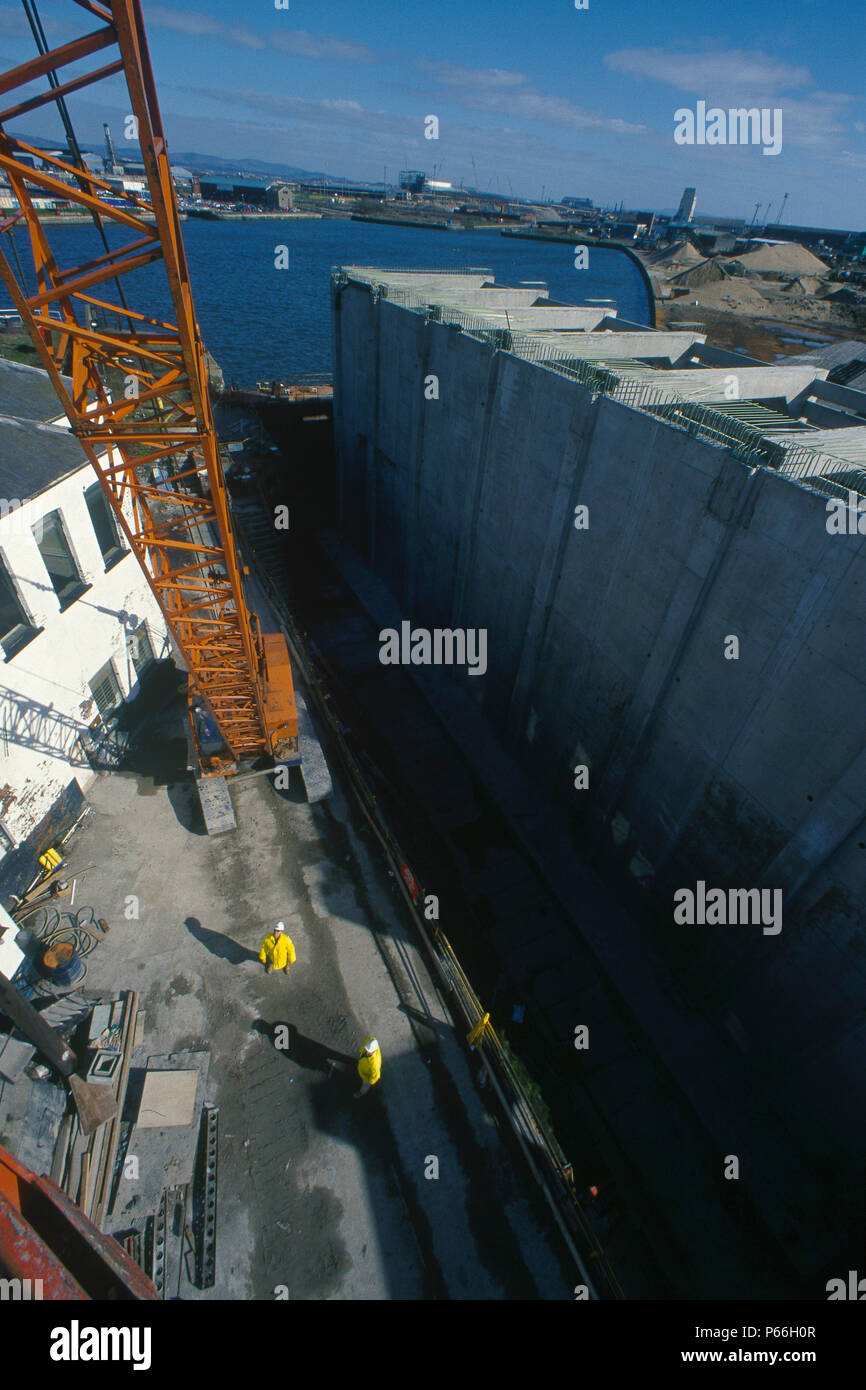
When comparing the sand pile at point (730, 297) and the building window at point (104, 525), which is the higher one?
the building window at point (104, 525)

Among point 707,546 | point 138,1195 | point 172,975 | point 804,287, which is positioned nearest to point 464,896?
point 172,975

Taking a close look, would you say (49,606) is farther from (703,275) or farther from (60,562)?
(703,275)

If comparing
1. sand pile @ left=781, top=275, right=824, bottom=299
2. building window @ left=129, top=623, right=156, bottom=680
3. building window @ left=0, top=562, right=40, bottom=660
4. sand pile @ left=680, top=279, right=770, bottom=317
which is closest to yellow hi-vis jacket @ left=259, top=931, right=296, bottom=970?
building window @ left=0, top=562, right=40, bottom=660

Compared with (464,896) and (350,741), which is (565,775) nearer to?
(464,896)

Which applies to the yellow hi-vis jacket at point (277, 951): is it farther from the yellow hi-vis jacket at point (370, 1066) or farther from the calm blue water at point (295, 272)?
the calm blue water at point (295, 272)

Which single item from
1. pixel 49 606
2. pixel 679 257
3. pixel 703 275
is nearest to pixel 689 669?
pixel 49 606

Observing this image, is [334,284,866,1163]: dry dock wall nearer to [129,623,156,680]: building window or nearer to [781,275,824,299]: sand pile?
[129,623,156,680]: building window

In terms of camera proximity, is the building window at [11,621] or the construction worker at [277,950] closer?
the construction worker at [277,950]

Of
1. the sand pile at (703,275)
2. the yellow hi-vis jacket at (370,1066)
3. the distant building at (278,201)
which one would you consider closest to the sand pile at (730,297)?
the sand pile at (703,275)
